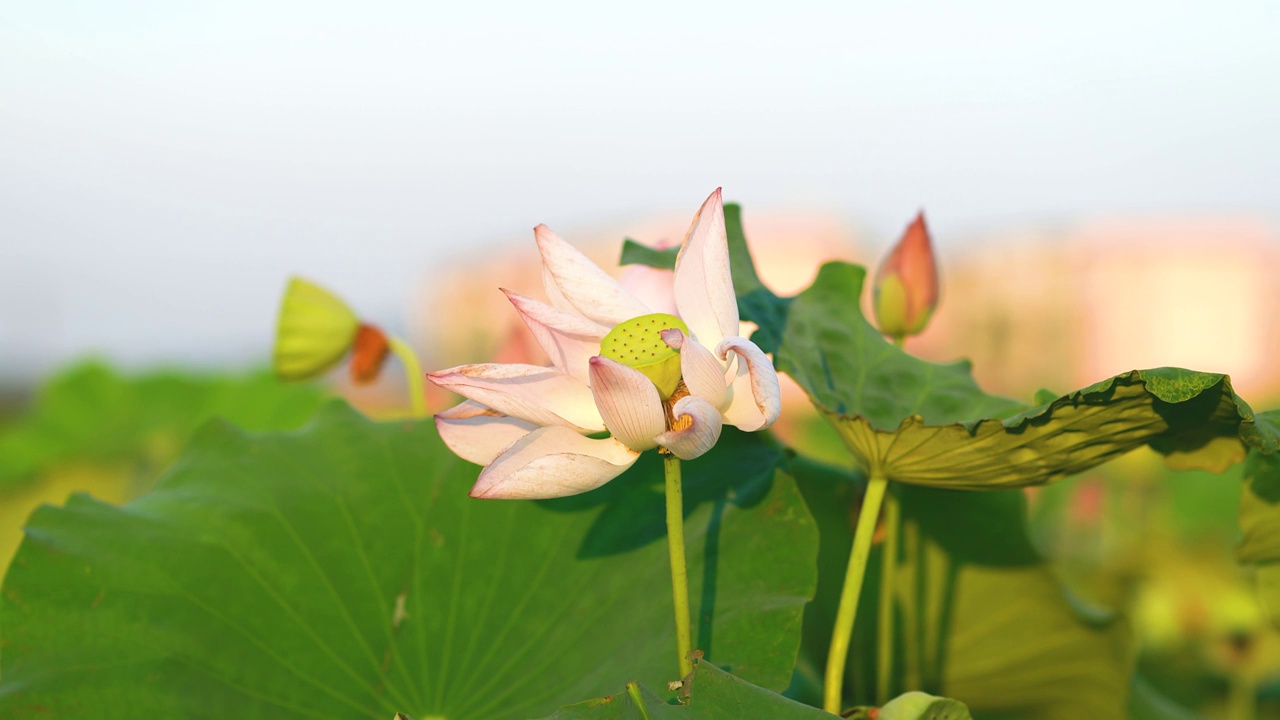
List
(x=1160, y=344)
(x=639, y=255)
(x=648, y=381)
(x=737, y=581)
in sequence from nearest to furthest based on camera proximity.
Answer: (x=648, y=381)
(x=737, y=581)
(x=639, y=255)
(x=1160, y=344)

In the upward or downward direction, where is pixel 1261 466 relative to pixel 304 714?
upward

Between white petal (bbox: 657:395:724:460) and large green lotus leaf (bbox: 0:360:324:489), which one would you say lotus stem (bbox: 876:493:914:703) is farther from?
large green lotus leaf (bbox: 0:360:324:489)

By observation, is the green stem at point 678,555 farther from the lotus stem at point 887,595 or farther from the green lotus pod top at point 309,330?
the green lotus pod top at point 309,330

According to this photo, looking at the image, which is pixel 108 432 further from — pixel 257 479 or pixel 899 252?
pixel 899 252

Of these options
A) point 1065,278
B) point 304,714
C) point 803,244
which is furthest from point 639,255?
point 803,244

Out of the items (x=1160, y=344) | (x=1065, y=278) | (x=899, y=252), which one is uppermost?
(x=899, y=252)

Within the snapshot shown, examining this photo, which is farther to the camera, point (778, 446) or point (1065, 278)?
point (1065, 278)

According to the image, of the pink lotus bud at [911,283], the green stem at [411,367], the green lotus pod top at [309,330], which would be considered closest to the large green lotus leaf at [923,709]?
the pink lotus bud at [911,283]

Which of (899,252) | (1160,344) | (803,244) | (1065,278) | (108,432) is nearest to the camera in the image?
(899,252)
